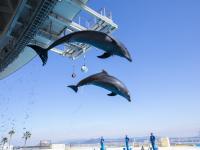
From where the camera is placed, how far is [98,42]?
5145mm

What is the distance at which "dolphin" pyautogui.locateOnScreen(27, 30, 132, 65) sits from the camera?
507 cm

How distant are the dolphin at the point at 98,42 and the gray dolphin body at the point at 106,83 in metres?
0.87

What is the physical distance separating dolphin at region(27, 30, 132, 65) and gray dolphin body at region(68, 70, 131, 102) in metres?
0.87

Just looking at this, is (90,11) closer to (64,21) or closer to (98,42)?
(64,21)

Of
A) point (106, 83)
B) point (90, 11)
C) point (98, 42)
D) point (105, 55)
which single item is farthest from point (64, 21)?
point (98, 42)

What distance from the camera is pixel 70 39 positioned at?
201 inches

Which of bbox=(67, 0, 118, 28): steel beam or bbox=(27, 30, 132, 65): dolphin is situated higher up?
bbox=(67, 0, 118, 28): steel beam

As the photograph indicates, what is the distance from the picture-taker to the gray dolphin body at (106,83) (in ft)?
20.1

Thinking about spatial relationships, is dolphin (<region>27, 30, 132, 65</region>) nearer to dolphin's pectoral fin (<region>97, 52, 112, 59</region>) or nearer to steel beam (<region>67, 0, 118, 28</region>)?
dolphin's pectoral fin (<region>97, 52, 112, 59</region>)

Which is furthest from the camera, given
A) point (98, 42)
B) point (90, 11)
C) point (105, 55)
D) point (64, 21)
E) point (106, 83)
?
point (64, 21)

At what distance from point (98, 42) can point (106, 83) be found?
56.1 inches

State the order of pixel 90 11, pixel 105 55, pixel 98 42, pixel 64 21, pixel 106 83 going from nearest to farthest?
pixel 98 42 → pixel 105 55 → pixel 106 83 → pixel 90 11 → pixel 64 21

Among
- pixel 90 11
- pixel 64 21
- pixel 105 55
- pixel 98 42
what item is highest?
pixel 90 11

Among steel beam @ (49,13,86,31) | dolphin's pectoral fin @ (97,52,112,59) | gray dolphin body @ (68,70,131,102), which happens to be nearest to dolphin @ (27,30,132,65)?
dolphin's pectoral fin @ (97,52,112,59)
